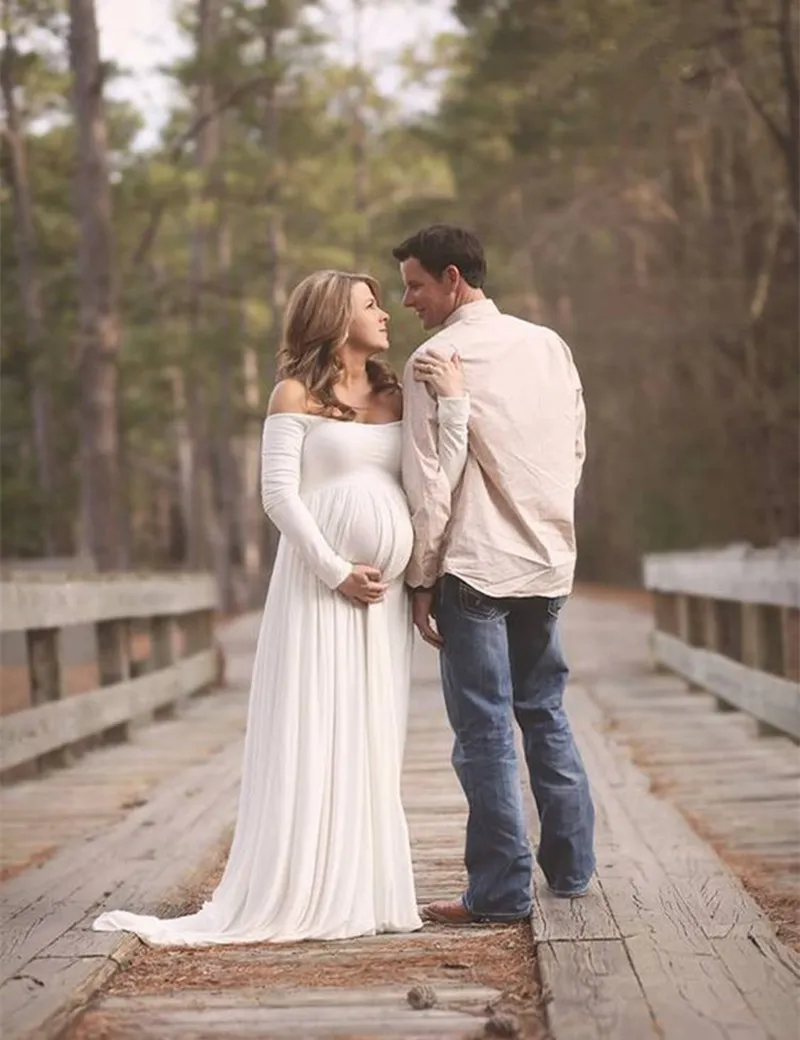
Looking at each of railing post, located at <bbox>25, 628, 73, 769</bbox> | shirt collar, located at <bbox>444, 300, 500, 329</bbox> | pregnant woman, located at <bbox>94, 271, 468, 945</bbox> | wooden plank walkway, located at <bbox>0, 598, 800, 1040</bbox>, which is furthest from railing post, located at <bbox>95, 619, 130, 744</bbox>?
shirt collar, located at <bbox>444, 300, 500, 329</bbox>

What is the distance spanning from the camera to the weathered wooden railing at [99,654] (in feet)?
27.9

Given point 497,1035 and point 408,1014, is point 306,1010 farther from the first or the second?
point 497,1035

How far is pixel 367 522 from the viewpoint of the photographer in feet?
16.9

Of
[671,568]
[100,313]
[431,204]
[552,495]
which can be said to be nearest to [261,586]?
[431,204]

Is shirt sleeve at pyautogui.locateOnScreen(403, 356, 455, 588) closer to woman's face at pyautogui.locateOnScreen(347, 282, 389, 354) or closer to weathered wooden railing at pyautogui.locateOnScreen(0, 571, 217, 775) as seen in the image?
woman's face at pyautogui.locateOnScreen(347, 282, 389, 354)

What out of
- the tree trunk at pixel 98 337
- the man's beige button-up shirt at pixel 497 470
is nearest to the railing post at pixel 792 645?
the man's beige button-up shirt at pixel 497 470

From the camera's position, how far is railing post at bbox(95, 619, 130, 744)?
1062 centimetres

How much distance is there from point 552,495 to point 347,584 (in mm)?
639

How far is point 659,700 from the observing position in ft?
40.9

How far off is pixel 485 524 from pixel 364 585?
0.38m

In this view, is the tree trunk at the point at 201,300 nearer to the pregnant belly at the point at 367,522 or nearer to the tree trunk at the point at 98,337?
the tree trunk at the point at 98,337

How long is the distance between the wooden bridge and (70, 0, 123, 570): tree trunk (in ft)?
9.75

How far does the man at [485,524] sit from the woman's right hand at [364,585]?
0.41ft

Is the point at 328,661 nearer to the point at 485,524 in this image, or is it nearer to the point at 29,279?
the point at 485,524
